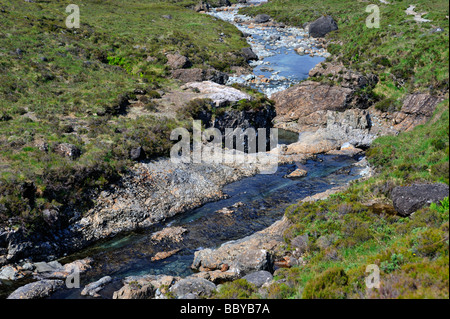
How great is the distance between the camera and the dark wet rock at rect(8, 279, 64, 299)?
1675 centimetres

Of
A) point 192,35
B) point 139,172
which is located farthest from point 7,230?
point 192,35

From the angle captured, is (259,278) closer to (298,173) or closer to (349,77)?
(298,173)

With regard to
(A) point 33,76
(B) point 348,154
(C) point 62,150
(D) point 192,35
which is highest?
(D) point 192,35

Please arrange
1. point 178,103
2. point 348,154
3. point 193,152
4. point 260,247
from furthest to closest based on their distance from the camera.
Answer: point 178,103 < point 348,154 < point 193,152 < point 260,247

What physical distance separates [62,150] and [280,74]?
147 feet

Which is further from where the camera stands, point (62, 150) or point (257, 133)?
point (257, 133)

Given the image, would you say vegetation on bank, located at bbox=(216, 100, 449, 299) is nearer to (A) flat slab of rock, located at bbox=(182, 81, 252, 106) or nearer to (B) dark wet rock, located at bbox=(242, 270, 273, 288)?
(B) dark wet rock, located at bbox=(242, 270, 273, 288)

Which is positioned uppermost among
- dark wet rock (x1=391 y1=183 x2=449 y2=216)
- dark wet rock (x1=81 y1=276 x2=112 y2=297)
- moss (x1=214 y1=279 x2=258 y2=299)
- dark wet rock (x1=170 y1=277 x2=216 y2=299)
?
dark wet rock (x1=391 y1=183 x2=449 y2=216)

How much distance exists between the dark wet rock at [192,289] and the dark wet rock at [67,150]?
54.6 ft

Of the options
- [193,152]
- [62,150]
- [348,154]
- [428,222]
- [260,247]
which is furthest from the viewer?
[348,154]

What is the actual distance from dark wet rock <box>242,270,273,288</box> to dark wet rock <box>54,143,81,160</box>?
18409mm

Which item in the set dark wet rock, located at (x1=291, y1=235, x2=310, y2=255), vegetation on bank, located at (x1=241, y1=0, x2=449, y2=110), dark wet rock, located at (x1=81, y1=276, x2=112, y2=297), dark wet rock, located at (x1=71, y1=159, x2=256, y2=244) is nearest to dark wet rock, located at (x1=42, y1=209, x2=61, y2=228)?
dark wet rock, located at (x1=71, y1=159, x2=256, y2=244)
